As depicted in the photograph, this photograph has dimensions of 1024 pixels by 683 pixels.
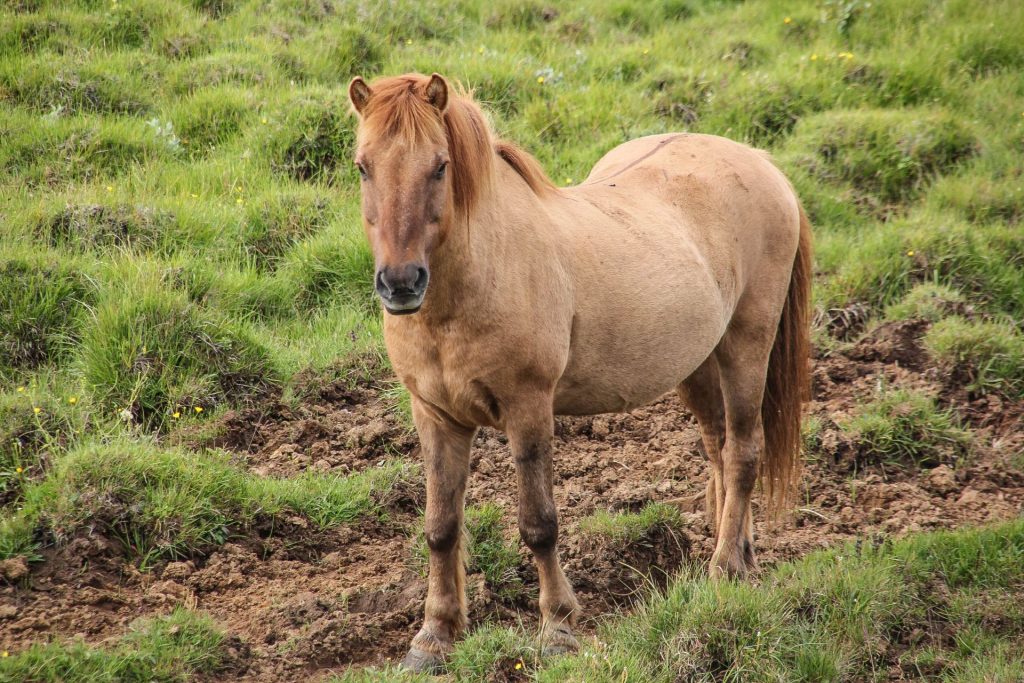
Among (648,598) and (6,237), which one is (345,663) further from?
(6,237)

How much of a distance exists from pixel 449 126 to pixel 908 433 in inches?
134

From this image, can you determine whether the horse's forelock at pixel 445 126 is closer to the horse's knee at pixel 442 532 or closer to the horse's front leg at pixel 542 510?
the horse's front leg at pixel 542 510

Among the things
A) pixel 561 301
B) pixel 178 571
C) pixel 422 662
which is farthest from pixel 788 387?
pixel 178 571

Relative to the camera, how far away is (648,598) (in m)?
4.39

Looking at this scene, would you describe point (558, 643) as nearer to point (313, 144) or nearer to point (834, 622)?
point (834, 622)

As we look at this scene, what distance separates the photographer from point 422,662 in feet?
12.7

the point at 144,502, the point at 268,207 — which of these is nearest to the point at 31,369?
the point at 144,502

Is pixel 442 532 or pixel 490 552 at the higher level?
pixel 442 532

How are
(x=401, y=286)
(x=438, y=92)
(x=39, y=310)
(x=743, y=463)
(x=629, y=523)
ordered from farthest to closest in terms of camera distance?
(x=39, y=310) → (x=743, y=463) → (x=629, y=523) → (x=438, y=92) → (x=401, y=286)

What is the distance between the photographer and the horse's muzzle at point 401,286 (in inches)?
127

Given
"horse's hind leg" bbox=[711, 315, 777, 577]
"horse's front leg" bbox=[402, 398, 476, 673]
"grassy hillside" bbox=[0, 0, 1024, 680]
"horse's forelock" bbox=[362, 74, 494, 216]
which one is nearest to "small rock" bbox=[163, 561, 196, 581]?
"grassy hillside" bbox=[0, 0, 1024, 680]

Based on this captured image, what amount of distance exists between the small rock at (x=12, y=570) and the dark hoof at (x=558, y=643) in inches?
84.5

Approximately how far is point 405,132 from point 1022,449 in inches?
158

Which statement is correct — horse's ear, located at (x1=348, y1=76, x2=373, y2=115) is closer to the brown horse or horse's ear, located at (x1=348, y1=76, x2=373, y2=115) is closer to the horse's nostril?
the brown horse
